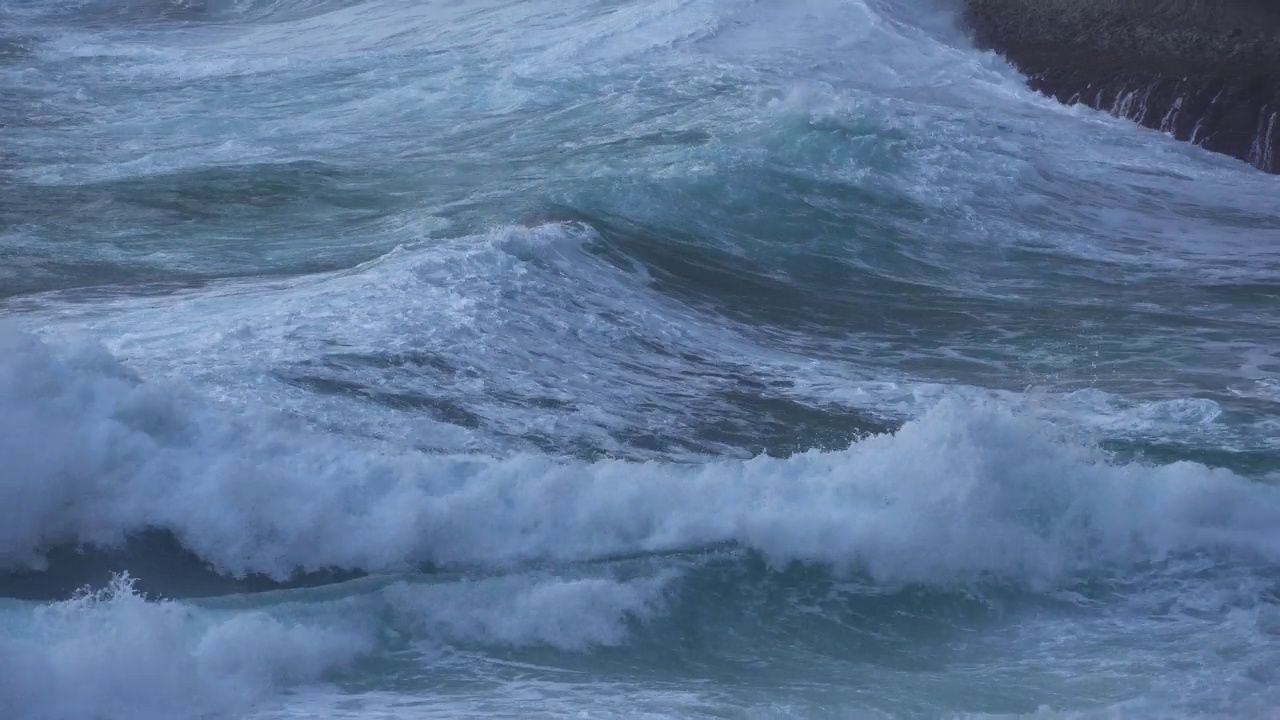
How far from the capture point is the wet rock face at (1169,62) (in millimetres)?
15672

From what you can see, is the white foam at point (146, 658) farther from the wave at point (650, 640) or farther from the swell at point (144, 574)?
the swell at point (144, 574)

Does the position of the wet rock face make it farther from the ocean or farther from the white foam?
the white foam

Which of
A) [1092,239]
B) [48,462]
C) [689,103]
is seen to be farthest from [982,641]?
[689,103]

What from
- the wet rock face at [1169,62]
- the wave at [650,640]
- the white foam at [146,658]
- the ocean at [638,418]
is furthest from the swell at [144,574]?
the wet rock face at [1169,62]

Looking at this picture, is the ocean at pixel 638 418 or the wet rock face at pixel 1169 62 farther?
the wet rock face at pixel 1169 62

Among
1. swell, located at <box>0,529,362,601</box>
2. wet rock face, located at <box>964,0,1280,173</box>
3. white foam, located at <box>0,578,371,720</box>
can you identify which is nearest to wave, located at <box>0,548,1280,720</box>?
white foam, located at <box>0,578,371,720</box>

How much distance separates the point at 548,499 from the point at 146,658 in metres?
1.96

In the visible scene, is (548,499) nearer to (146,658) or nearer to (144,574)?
(144,574)

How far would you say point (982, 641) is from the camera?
233 inches

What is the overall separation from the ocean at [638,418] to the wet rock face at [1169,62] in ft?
2.94

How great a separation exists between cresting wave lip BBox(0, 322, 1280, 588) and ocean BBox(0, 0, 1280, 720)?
19 millimetres

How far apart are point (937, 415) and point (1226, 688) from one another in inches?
76.7

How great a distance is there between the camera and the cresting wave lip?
6266mm

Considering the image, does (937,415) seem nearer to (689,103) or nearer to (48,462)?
(48,462)
